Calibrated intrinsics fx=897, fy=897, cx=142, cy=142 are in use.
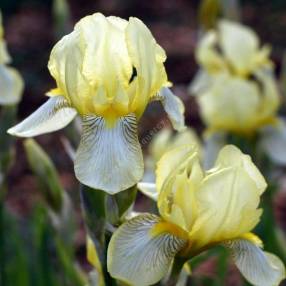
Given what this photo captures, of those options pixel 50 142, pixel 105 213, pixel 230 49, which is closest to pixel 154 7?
pixel 50 142

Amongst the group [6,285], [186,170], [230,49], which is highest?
[186,170]

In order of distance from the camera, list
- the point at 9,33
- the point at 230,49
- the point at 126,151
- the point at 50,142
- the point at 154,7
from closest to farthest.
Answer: the point at 126,151, the point at 230,49, the point at 50,142, the point at 9,33, the point at 154,7

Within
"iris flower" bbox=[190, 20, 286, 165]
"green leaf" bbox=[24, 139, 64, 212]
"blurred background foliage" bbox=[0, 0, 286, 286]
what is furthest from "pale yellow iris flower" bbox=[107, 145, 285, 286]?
"iris flower" bbox=[190, 20, 286, 165]

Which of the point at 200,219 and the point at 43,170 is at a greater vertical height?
the point at 200,219

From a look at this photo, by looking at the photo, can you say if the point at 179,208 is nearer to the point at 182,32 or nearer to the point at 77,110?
the point at 77,110

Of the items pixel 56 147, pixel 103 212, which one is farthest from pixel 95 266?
pixel 56 147

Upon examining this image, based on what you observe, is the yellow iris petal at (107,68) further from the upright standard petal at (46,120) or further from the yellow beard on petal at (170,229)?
the yellow beard on petal at (170,229)

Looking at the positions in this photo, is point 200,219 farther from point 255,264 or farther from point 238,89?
point 238,89
